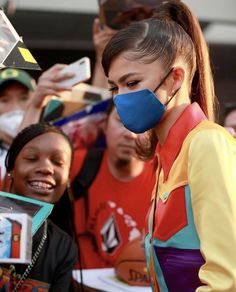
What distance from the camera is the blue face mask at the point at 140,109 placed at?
Answer: 208cm

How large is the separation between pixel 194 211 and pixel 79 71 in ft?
5.02

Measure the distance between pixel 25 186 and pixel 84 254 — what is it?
744mm

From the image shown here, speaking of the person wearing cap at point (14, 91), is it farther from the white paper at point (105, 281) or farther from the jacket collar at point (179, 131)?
the jacket collar at point (179, 131)

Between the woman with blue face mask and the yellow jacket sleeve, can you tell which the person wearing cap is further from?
the yellow jacket sleeve

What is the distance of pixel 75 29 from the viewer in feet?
24.0

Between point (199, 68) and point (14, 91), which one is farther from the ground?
point (14, 91)

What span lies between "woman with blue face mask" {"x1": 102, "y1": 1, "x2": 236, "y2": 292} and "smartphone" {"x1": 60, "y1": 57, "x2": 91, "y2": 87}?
85 cm

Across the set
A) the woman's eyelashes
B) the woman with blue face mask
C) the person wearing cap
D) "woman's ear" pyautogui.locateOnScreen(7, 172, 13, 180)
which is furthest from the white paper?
the person wearing cap

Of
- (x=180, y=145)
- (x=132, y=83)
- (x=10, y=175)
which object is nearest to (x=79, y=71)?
(x=10, y=175)

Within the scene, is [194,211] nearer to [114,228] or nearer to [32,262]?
Answer: [32,262]

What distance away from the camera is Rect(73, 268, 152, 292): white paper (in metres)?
2.94

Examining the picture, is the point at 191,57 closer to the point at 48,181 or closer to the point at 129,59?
the point at 129,59

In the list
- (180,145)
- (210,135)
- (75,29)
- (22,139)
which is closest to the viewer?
(210,135)

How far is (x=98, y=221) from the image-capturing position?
11.4 ft
